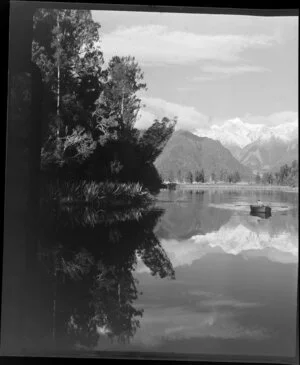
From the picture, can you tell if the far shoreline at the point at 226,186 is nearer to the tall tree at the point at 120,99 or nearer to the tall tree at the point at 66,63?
the tall tree at the point at 120,99

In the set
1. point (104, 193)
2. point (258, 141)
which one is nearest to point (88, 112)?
point (104, 193)

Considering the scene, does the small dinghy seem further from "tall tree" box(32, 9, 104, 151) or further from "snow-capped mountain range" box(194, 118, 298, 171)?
"tall tree" box(32, 9, 104, 151)

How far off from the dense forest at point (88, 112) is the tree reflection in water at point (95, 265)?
7.4 inches

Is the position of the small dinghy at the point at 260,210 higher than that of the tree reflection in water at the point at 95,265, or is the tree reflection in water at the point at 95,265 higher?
the small dinghy at the point at 260,210

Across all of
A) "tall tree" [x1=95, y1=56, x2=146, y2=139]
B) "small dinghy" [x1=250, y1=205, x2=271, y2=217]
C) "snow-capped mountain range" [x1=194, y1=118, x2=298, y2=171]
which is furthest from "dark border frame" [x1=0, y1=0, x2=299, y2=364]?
"small dinghy" [x1=250, y1=205, x2=271, y2=217]

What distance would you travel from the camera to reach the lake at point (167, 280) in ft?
8.93

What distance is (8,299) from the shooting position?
8.99ft

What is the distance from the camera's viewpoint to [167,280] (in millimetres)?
2779

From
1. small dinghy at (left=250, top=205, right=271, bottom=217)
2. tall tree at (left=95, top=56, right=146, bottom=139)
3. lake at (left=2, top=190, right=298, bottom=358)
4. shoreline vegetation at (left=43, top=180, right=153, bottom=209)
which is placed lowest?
lake at (left=2, top=190, right=298, bottom=358)

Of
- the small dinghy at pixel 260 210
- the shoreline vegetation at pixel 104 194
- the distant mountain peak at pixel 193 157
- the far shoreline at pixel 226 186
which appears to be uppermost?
the distant mountain peak at pixel 193 157

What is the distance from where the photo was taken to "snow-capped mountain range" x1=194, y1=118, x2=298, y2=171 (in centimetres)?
280

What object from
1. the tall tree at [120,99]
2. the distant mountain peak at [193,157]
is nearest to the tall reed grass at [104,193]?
the distant mountain peak at [193,157]

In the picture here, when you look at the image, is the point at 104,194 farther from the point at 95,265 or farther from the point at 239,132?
the point at 239,132

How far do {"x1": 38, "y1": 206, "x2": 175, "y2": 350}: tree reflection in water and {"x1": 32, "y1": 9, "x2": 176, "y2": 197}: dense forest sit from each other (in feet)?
0.61
